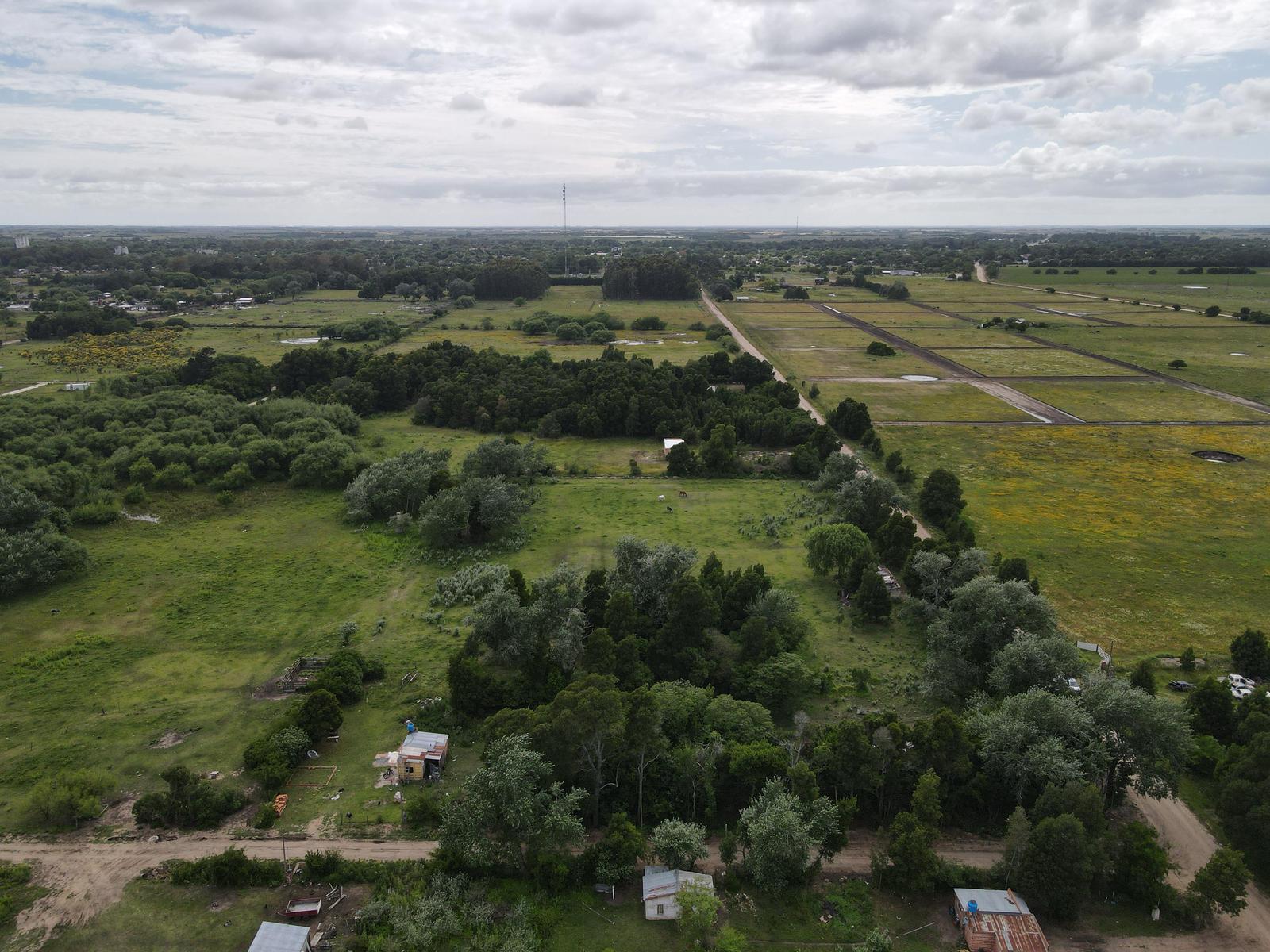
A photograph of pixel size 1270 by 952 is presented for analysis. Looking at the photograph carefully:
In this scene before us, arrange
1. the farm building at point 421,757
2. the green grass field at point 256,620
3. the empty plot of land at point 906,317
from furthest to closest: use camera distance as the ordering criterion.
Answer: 1. the empty plot of land at point 906,317
2. the green grass field at point 256,620
3. the farm building at point 421,757

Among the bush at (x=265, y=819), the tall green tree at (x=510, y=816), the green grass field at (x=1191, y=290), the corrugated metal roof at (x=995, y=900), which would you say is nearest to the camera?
the corrugated metal roof at (x=995, y=900)

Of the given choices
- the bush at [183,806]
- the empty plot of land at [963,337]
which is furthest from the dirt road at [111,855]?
the empty plot of land at [963,337]

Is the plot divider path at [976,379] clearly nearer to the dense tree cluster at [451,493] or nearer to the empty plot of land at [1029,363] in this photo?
the empty plot of land at [1029,363]

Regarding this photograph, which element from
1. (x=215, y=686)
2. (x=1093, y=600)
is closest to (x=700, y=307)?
(x=1093, y=600)

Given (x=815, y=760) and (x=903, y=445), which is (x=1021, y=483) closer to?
(x=903, y=445)

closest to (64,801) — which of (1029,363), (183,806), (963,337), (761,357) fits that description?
(183,806)
